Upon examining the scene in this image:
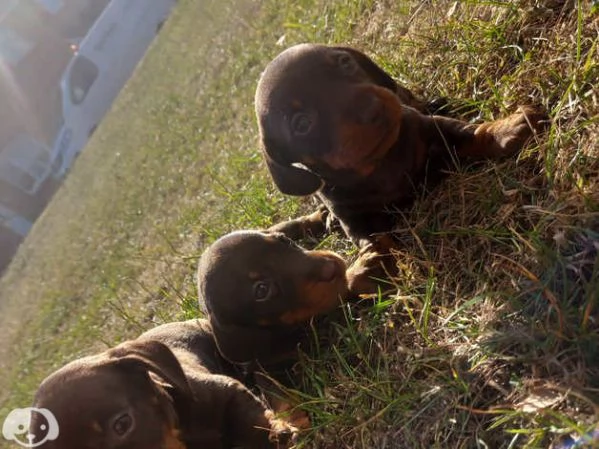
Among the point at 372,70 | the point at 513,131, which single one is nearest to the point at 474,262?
the point at 513,131

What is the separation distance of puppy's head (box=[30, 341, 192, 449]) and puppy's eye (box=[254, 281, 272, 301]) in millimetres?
555

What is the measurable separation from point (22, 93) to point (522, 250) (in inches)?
1240

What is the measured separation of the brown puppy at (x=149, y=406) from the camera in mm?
3127

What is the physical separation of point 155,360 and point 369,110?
1.62m

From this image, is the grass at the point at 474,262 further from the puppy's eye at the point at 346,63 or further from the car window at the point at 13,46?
the car window at the point at 13,46

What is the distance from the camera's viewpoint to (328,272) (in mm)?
3529

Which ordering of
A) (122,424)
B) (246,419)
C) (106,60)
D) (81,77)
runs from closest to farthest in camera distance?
1. (122,424)
2. (246,419)
3. (106,60)
4. (81,77)

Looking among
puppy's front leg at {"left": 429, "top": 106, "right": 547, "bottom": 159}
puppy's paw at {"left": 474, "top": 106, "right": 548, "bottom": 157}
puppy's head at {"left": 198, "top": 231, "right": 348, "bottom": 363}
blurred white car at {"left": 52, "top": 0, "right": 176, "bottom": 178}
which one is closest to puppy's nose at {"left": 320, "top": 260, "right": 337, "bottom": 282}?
puppy's head at {"left": 198, "top": 231, "right": 348, "bottom": 363}

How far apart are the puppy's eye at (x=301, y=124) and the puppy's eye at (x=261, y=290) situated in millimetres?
811

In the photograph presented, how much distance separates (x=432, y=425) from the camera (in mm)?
2475

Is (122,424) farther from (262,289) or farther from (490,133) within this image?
(490,133)

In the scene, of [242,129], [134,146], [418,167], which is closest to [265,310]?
[418,167]

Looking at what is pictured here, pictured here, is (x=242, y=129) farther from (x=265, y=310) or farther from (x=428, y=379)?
Answer: (x=428, y=379)

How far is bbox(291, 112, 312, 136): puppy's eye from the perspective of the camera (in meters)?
3.44
